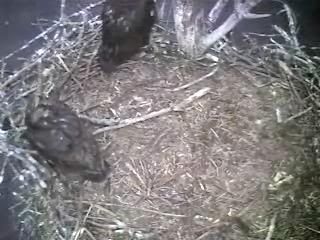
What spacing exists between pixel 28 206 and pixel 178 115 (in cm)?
40

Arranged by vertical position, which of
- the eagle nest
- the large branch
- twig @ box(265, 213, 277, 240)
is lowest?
twig @ box(265, 213, 277, 240)

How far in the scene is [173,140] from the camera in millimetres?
1679

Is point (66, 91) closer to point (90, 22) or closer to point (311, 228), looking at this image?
point (90, 22)

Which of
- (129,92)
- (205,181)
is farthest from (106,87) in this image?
(205,181)

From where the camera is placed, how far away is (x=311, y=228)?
154cm

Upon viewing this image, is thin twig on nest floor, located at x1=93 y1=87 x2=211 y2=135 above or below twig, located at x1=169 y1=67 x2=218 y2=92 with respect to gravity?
below

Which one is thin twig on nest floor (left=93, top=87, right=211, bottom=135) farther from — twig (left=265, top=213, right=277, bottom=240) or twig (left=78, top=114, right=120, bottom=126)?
twig (left=265, top=213, right=277, bottom=240)

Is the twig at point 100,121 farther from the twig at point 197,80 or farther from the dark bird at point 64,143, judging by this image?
the twig at point 197,80

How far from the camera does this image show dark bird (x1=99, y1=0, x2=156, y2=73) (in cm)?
166

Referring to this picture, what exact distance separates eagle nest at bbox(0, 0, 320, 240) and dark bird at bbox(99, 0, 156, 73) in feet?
0.15

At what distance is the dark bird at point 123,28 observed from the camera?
5.46 feet

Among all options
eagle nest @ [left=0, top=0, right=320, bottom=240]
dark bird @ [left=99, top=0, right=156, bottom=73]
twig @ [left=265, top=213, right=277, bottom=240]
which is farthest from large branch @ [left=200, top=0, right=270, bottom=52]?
twig @ [left=265, top=213, right=277, bottom=240]

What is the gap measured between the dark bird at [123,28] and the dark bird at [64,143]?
0.63 ft

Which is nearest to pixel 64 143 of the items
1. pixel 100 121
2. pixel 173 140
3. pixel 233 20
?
pixel 100 121
